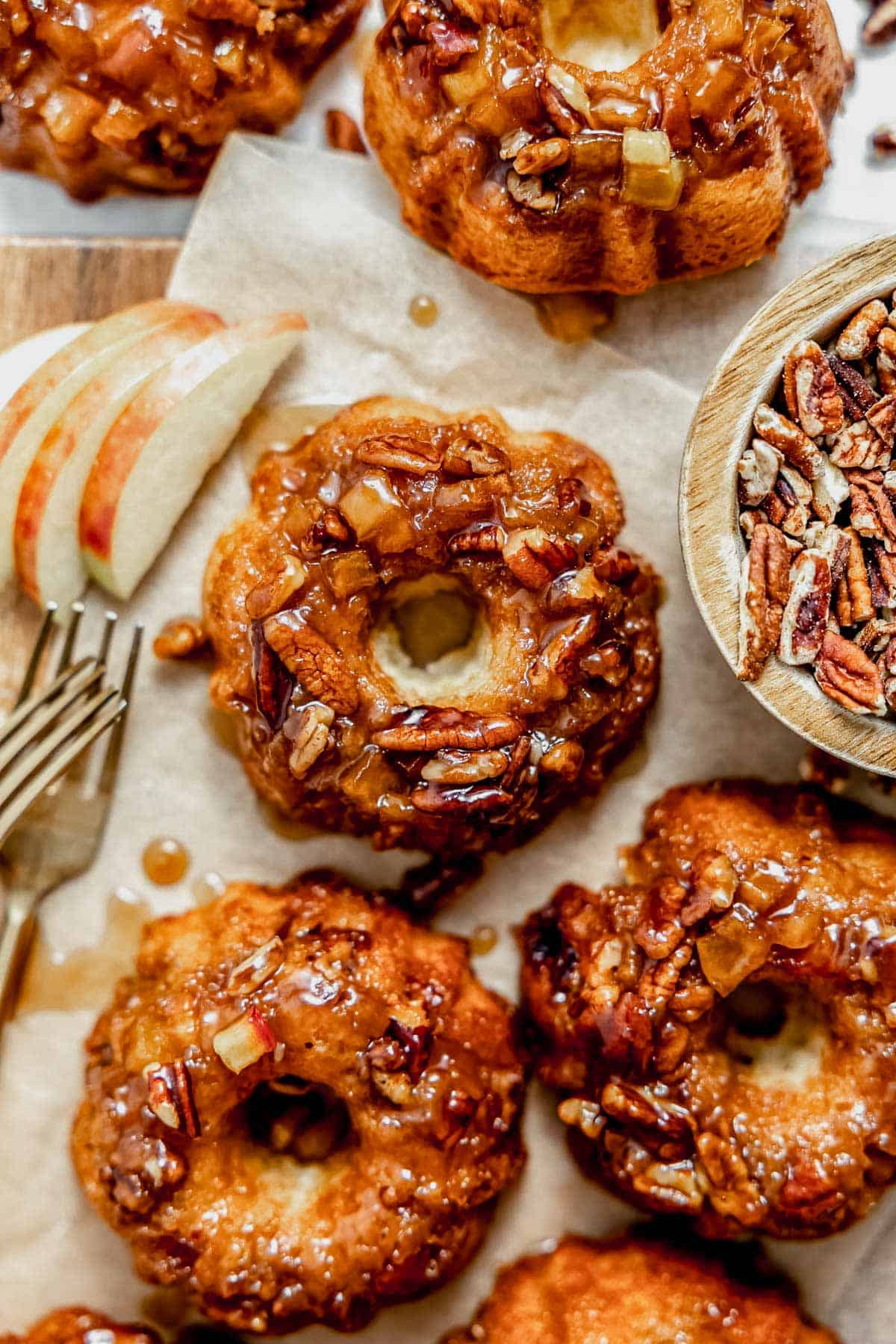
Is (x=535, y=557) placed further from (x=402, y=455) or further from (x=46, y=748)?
(x=46, y=748)

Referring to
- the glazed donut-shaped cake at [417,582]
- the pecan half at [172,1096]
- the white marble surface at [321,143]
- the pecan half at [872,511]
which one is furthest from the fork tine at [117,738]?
the pecan half at [872,511]

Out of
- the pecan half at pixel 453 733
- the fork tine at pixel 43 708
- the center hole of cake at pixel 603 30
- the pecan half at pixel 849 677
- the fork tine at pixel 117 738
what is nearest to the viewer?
the pecan half at pixel 849 677

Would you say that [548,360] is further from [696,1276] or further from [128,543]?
[696,1276]

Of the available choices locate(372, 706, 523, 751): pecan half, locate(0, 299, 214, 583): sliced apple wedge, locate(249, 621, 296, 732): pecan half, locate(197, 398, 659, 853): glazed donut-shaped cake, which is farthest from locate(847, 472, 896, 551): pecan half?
locate(0, 299, 214, 583): sliced apple wedge

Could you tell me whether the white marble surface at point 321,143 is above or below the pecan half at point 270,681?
above

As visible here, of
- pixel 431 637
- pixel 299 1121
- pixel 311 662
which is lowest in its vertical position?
pixel 299 1121

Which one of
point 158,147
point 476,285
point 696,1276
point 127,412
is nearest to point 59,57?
point 158,147

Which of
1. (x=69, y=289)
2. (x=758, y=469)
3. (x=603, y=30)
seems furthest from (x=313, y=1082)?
(x=603, y=30)

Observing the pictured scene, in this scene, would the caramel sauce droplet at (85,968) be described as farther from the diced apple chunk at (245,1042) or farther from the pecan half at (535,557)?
the pecan half at (535,557)
